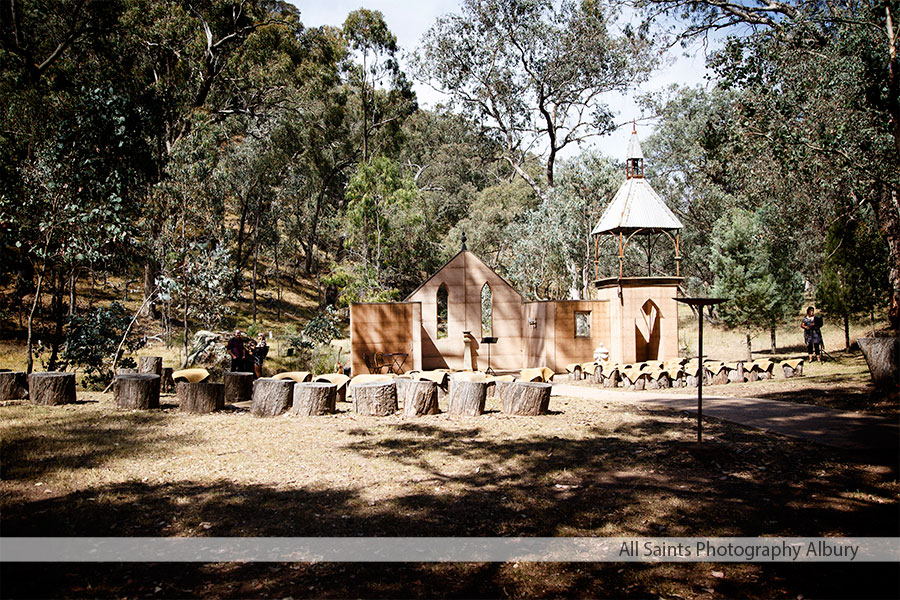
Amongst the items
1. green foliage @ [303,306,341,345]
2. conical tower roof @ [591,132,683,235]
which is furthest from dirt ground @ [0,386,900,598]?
conical tower roof @ [591,132,683,235]

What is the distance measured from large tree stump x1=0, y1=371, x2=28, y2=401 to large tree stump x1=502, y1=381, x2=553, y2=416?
858cm

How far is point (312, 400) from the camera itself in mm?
9828

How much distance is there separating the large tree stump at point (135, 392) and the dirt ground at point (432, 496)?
0.92 meters

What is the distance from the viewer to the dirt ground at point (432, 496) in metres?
3.96

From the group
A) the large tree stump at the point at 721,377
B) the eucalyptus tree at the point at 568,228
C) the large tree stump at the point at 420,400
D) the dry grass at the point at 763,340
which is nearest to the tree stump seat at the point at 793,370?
the large tree stump at the point at 721,377

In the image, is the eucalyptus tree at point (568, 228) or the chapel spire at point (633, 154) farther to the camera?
the eucalyptus tree at point (568, 228)

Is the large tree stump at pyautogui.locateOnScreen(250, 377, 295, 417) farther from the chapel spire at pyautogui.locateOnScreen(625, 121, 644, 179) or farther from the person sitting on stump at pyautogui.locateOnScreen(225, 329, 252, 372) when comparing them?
the chapel spire at pyautogui.locateOnScreen(625, 121, 644, 179)

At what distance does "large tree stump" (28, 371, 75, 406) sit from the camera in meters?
9.98

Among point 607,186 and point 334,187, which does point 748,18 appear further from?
point 334,187

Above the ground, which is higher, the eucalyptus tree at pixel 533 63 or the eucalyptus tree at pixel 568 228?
the eucalyptus tree at pixel 533 63

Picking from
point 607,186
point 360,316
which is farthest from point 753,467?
point 607,186

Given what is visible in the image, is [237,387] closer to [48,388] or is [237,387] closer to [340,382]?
[340,382]

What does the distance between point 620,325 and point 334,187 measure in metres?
26.4

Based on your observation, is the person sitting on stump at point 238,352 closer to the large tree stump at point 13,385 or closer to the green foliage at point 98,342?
the green foliage at point 98,342
